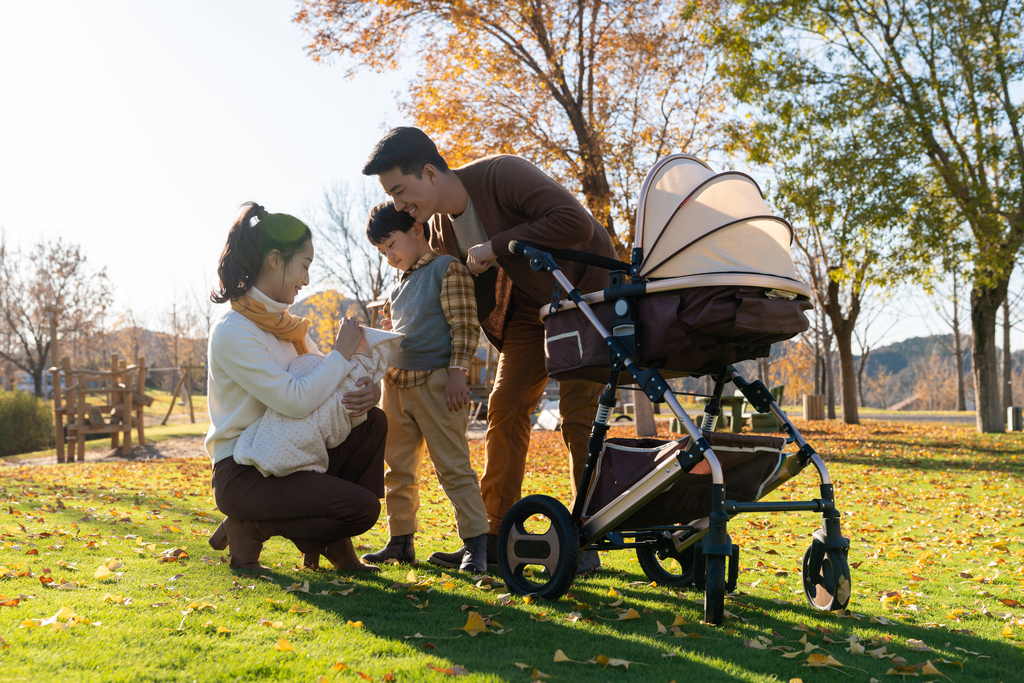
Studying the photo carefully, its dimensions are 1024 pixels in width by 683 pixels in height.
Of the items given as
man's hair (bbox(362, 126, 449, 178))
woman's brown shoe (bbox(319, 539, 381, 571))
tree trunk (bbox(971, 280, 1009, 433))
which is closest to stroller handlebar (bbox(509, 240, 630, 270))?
man's hair (bbox(362, 126, 449, 178))

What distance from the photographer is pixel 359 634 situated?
248 cm

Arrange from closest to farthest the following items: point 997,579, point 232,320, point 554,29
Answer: point 232,320 < point 997,579 < point 554,29

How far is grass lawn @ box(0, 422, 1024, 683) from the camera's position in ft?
7.28

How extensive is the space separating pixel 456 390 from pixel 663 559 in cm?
132

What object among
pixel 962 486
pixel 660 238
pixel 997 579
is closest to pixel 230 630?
pixel 660 238

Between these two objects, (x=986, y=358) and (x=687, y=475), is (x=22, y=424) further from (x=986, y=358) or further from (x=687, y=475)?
(x=986, y=358)

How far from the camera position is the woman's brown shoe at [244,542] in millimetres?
3291

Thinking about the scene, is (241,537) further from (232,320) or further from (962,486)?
(962,486)

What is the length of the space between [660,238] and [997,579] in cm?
301

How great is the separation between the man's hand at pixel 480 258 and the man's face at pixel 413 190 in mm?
344

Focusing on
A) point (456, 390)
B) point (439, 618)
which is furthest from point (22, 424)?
point (439, 618)

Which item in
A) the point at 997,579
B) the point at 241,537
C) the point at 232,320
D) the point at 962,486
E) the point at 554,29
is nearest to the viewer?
the point at 232,320

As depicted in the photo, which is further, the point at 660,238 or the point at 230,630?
the point at 660,238

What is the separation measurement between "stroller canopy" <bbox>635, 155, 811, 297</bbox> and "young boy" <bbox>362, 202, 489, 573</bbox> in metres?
1.07
